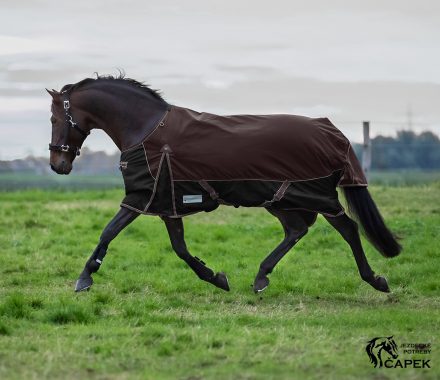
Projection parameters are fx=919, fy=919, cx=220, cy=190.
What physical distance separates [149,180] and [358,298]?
2336mm

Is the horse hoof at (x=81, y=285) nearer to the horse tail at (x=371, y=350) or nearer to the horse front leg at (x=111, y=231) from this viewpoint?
the horse front leg at (x=111, y=231)

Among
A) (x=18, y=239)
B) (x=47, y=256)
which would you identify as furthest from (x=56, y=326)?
(x=18, y=239)

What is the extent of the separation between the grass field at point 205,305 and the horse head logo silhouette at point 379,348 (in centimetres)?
6

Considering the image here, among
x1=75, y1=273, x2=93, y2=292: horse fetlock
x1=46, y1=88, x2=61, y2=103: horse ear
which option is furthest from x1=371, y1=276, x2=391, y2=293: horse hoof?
x1=46, y1=88, x2=61, y2=103: horse ear

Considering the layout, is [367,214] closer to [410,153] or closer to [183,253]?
[183,253]

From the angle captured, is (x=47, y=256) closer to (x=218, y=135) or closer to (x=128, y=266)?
(x=128, y=266)

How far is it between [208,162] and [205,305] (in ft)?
4.39

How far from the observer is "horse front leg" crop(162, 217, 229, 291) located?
348 inches

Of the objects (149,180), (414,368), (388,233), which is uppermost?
(149,180)

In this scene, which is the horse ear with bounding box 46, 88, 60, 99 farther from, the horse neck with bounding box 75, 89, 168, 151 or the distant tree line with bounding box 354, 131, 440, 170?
the distant tree line with bounding box 354, 131, 440, 170

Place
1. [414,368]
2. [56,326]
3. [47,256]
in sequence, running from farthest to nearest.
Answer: [47,256], [56,326], [414,368]

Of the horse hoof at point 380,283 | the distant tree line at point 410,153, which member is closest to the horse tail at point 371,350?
the horse hoof at point 380,283

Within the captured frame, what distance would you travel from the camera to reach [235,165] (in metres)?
8.67

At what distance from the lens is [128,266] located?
10906 millimetres
